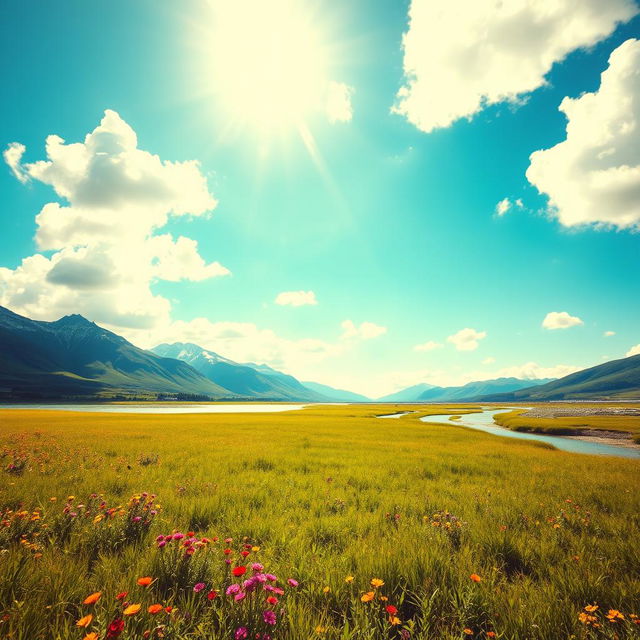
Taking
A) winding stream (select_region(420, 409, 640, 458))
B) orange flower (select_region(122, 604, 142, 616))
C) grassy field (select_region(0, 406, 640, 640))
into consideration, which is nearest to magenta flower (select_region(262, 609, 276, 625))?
grassy field (select_region(0, 406, 640, 640))

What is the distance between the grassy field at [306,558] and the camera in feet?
9.80

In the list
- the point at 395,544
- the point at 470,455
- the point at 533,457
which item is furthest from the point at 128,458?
the point at 533,457

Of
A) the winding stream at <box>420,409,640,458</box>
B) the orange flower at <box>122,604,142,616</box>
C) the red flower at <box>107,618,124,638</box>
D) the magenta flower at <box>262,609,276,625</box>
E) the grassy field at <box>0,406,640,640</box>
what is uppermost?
the orange flower at <box>122,604,142,616</box>

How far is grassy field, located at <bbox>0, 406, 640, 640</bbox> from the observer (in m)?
2.99

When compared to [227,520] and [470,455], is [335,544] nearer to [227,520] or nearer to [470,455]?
[227,520]

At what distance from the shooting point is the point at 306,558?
15.9 feet

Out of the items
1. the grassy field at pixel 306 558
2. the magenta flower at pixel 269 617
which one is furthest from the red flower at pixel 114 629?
the magenta flower at pixel 269 617

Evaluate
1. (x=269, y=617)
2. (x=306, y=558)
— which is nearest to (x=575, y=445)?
(x=306, y=558)

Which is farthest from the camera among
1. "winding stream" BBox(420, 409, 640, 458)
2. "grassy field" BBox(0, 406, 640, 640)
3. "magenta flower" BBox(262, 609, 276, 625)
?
"winding stream" BBox(420, 409, 640, 458)

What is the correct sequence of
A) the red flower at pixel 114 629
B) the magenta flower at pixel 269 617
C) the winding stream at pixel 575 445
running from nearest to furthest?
1. the red flower at pixel 114 629
2. the magenta flower at pixel 269 617
3. the winding stream at pixel 575 445

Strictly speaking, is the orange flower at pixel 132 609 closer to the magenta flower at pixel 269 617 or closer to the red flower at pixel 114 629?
the red flower at pixel 114 629

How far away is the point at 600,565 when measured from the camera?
15.2 feet

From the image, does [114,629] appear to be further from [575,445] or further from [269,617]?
[575,445]

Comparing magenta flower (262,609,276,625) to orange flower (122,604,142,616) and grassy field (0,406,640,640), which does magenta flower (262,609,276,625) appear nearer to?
grassy field (0,406,640,640)
